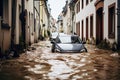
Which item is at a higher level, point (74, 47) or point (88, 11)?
point (88, 11)

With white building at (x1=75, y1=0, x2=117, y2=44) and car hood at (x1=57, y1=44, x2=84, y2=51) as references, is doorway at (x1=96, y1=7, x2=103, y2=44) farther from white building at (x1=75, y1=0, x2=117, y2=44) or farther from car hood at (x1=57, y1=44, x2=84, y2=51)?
car hood at (x1=57, y1=44, x2=84, y2=51)

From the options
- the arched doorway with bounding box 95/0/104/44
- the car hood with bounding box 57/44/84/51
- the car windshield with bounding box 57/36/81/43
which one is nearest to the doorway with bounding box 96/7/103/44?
the arched doorway with bounding box 95/0/104/44

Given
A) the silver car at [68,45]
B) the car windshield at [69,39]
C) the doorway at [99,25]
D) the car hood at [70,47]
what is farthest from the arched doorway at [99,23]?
the car hood at [70,47]

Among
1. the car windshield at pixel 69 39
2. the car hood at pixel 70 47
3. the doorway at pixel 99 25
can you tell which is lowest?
the car hood at pixel 70 47

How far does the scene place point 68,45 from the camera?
17031 millimetres

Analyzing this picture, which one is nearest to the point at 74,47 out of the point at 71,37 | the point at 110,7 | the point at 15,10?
the point at 71,37

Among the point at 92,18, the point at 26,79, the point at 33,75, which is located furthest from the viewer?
the point at 92,18

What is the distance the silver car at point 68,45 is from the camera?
1666cm

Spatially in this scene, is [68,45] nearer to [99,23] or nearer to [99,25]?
[99,25]

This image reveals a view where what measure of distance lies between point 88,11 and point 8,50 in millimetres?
17635

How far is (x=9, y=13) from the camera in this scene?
614 inches

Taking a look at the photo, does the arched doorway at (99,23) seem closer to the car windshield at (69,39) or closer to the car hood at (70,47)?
the car windshield at (69,39)

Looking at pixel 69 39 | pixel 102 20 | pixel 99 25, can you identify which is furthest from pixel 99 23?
pixel 69 39

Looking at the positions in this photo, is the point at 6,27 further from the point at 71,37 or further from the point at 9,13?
the point at 71,37
